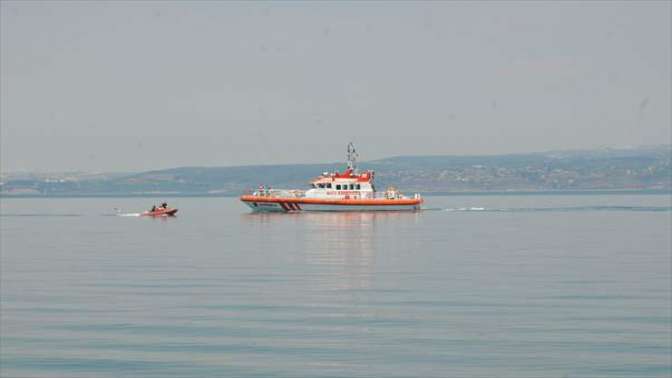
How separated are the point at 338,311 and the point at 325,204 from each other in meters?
117

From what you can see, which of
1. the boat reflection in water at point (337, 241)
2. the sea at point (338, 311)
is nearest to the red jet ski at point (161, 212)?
the boat reflection in water at point (337, 241)

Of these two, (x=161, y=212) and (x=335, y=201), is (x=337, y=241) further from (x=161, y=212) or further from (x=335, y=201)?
(x=161, y=212)

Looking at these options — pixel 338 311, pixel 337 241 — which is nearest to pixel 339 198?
pixel 337 241

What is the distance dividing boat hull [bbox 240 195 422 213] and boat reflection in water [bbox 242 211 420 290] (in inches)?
44.3

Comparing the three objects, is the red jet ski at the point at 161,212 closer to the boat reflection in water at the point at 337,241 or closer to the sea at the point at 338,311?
the boat reflection in water at the point at 337,241

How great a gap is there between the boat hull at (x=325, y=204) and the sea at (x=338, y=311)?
75316 millimetres

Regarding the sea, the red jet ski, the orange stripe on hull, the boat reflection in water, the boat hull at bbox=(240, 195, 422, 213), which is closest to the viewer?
the sea

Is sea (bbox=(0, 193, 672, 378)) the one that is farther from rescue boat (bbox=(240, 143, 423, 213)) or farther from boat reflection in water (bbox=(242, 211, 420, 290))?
rescue boat (bbox=(240, 143, 423, 213))

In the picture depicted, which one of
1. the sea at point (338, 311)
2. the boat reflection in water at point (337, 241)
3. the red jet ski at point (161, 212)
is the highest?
the red jet ski at point (161, 212)

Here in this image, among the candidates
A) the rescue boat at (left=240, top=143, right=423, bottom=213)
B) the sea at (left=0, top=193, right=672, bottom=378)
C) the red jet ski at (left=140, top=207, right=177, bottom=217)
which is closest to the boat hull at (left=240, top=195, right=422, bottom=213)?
the rescue boat at (left=240, top=143, right=423, bottom=213)

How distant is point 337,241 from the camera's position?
9475 cm

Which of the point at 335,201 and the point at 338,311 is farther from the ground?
the point at 335,201

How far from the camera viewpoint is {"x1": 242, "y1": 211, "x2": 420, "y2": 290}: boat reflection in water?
59.8 meters

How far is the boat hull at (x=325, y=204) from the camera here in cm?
16105
